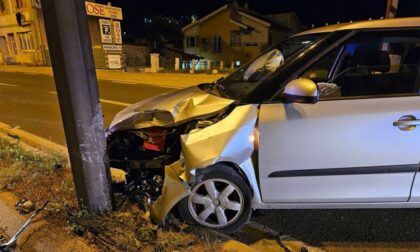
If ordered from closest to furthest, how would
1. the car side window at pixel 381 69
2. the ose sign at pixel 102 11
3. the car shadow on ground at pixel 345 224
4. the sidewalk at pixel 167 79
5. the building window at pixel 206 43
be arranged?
the car side window at pixel 381 69 < the car shadow on ground at pixel 345 224 < the sidewalk at pixel 167 79 < the ose sign at pixel 102 11 < the building window at pixel 206 43

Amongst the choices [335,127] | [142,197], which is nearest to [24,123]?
[142,197]

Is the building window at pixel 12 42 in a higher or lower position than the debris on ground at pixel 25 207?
higher

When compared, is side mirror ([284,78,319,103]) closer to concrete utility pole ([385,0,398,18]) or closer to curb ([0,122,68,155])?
curb ([0,122,68,155])

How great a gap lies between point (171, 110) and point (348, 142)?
149 centimetres

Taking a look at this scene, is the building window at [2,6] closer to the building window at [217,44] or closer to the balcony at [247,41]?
the building window at [217,44]

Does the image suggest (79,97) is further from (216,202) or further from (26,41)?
(26,41)

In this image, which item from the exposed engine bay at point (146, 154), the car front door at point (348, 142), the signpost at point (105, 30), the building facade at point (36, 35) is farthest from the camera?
the building facade at point (36, 35)

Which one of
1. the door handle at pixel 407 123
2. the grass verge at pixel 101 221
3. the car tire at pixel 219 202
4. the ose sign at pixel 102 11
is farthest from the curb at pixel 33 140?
the ose sign at pixel 102 11

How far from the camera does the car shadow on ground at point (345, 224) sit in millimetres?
2566

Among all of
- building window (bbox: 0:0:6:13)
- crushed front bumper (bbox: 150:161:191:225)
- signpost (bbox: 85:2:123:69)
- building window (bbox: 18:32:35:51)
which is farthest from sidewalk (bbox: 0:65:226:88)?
building window (bbox: 0:0:6:13)

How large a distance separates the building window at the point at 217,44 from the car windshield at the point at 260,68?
30878 millimetres

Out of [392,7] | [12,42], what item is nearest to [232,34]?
[12,42]

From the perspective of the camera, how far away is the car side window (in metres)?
2.41

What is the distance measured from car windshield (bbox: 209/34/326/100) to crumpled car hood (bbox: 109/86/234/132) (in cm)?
15
